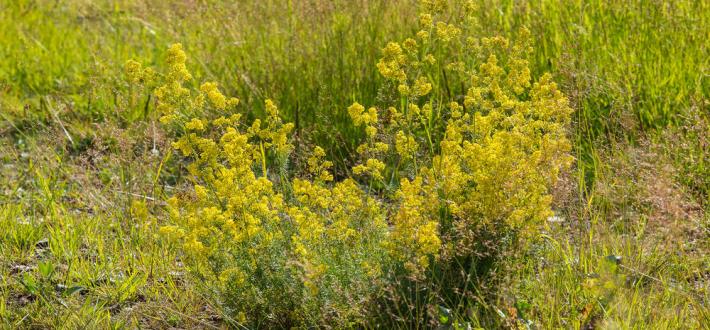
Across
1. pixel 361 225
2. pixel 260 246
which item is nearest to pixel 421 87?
pixel 361 225

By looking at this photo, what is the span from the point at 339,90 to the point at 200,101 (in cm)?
167

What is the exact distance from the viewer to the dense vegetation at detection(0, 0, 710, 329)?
2.81m

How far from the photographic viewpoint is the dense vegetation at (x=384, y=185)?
9.22ft

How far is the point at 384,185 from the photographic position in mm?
3406

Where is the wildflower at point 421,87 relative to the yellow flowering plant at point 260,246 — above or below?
above

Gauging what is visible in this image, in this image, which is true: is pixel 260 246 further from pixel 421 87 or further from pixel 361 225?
pixel 421 87

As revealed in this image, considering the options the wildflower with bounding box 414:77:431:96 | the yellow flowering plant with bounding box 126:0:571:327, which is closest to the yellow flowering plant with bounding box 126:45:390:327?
the yellow flowering plant with bounding box 126:0:571:327

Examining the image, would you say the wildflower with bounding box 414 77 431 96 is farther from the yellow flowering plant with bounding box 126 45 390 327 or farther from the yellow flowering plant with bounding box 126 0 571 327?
the yellow flowering plant with bounding box 126 45 390 327

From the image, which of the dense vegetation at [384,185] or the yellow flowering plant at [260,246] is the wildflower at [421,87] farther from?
the yellow flowering plant at [260,246]

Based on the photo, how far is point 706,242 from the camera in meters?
3.33

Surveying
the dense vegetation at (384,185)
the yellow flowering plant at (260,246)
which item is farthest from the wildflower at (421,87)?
the yellow flowering plant at (260,246)

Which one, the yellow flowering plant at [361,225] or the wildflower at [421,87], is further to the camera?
the wildflower at [421,87]

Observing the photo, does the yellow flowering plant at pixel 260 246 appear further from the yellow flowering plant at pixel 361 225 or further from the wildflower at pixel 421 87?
the wildflower at pixel 421 87

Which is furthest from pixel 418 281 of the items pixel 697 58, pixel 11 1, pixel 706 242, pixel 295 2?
pixel 11 1
